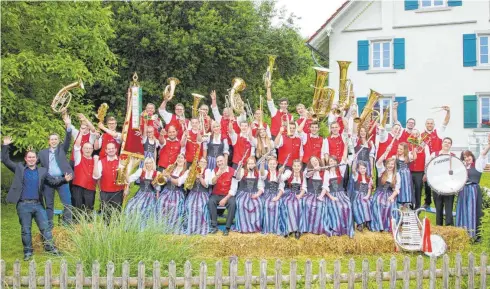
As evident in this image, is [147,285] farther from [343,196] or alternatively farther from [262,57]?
[262,57]

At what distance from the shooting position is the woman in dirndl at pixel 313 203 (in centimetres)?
981

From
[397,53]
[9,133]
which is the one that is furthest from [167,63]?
[9,133]

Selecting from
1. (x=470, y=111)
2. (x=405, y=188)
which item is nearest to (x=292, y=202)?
(x=405, y=188)

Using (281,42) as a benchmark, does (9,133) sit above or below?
below

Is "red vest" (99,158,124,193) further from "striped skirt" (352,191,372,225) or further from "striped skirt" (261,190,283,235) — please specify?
"striped skirt" (352,191,372,225)

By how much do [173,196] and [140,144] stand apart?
4.79 feet

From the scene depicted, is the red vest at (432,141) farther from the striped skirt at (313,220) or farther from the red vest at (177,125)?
the red vest at (177,125)

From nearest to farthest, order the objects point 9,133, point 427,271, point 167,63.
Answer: point 427,271
point 9,133
point 167,63

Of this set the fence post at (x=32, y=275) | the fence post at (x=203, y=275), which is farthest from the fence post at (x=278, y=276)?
the fence post at (x=32, y=275)

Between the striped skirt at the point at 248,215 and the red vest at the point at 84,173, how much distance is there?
227 centimetres

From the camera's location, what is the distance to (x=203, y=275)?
655 cm

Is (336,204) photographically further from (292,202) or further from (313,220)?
(292,202)

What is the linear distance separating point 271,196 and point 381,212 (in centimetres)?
175

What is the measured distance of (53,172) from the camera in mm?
9812
